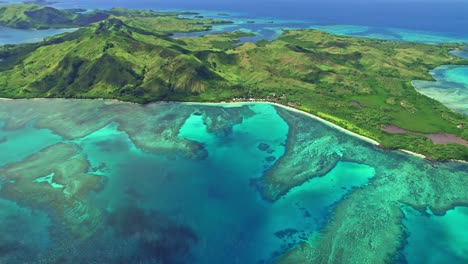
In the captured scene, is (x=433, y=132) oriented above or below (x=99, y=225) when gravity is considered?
above

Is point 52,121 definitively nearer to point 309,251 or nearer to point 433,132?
point 309,251

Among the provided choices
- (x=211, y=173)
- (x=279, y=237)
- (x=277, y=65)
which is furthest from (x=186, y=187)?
(x=277, y=65)

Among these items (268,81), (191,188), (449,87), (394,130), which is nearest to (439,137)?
(394,130)

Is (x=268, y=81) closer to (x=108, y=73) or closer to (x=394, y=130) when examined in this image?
(x=394, y=130)

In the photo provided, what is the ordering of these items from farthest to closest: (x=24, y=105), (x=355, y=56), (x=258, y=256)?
(x=355, y=56)
(x=24, y=105)
(x=258, y=256)

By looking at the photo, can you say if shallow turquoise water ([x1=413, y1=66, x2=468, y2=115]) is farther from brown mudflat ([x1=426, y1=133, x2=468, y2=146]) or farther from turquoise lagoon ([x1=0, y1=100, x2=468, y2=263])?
turquoise lagoon ([x1=0, y1=100, x2=468, y2=263])

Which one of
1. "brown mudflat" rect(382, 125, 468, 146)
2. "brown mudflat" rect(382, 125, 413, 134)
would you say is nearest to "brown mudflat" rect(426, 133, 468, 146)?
"brown mudflat" rect(382, 125, 468, 146)

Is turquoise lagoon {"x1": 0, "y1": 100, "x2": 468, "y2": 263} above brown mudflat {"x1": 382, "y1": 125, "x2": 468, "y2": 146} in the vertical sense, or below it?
below
